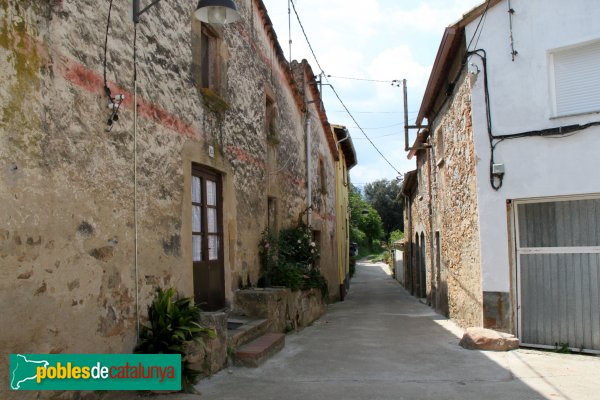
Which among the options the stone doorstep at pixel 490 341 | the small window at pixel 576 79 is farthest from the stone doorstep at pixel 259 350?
the small window at pixel 576 79

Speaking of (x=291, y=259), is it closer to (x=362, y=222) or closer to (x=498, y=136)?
(x=498, y=136)

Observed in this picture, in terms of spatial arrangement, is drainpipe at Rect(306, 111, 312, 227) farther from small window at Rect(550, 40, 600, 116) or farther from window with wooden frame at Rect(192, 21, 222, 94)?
small window at Rect(550, 40, 600, 116)

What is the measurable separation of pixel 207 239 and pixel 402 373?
3115mm

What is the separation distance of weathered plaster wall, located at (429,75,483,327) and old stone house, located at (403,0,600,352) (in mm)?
78

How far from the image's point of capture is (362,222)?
44531 mm

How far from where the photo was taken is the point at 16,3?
3617mm

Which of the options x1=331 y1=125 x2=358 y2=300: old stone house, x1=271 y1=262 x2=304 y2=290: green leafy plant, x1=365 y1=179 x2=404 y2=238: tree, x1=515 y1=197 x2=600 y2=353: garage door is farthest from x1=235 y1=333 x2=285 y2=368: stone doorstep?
x1=365 y1=179 x2=404 y2=238: tree

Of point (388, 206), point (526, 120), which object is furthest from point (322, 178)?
point (388, 206)

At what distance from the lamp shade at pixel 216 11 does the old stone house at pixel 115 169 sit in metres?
0.77

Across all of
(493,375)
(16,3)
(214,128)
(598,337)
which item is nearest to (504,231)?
(598,337)

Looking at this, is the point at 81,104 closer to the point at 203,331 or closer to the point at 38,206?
the point at 38,206

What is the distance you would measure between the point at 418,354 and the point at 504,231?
7.26ft

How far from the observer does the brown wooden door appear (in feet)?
22.1

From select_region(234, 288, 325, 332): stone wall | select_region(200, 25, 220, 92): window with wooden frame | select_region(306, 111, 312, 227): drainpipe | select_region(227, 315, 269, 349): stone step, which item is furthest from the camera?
select_region(306, 111, 312, 227): drainpipe
